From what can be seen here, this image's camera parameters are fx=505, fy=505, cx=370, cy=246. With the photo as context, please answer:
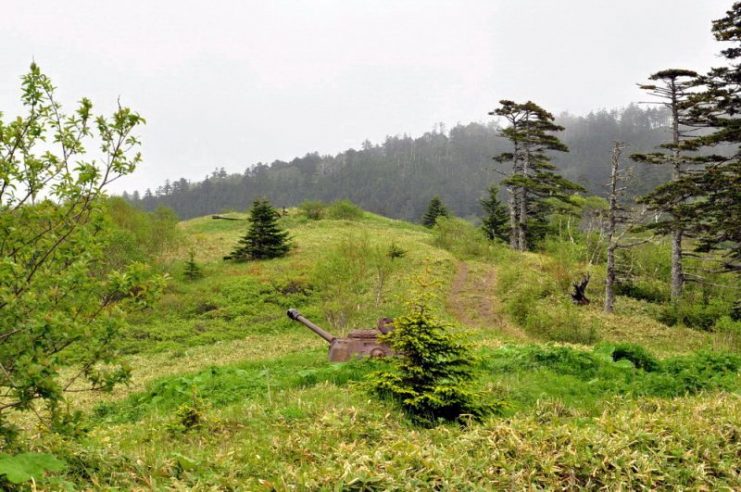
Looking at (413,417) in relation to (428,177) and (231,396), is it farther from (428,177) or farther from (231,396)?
(428,177)

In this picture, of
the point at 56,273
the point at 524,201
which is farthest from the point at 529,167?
the point at 56,273

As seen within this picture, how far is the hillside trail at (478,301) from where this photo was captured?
949 inches

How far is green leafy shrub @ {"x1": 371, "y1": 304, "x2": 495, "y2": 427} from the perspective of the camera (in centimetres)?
732

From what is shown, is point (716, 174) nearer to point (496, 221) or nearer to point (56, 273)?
point (56, 273)

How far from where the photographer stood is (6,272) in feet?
12.0

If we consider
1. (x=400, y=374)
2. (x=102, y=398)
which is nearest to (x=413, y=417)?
(x=400, y=374)

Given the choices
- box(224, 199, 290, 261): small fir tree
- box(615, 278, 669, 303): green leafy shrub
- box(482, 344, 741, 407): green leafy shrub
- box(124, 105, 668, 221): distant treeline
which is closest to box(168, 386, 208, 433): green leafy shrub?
box(482, 344, 741, 407): green leafy shrub

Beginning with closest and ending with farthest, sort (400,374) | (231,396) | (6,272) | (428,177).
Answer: (6,272)
(400,374)
(231,396)
(428,177)

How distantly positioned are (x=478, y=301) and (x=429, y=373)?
22811mm

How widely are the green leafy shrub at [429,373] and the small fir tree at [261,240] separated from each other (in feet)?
117

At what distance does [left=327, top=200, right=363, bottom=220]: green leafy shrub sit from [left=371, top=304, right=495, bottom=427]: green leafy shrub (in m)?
58.5

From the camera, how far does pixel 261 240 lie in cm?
4262

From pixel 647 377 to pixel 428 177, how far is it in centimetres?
17790

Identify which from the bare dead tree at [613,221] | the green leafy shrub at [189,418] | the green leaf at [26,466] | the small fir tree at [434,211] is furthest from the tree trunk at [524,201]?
the green leaf at [26,466]
